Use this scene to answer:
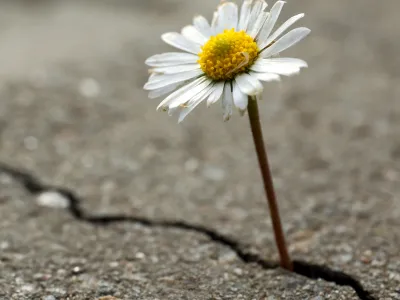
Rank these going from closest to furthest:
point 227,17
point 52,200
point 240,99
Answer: point 240,99
point 227,17
point 52,200

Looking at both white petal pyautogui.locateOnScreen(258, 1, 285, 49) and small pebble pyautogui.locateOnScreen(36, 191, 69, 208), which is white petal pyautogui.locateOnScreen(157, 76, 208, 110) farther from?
small pebble pyautogui.locateOnScreen(36, 191, 69, 208)

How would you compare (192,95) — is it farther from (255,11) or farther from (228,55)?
(255,11)

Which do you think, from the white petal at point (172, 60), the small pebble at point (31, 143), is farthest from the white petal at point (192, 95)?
the small pebble at point (31, 143)

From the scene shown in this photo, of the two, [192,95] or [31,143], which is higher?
[31,143]

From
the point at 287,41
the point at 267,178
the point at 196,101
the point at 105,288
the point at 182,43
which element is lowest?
the point at 105,288

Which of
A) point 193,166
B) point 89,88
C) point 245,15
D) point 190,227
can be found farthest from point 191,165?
point 245,15

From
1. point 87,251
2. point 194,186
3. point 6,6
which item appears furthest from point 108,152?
point 6,6

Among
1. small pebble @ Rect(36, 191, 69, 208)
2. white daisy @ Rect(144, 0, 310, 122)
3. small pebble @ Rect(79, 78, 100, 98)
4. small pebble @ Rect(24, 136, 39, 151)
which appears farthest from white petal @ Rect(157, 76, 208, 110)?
small pebble @ Rect(79, 78, 100, 98)
